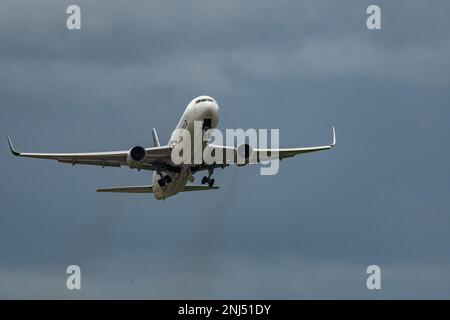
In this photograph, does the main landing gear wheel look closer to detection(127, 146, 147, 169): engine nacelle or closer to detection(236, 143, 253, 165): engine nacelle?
detection(236, 143, 253, 165): engine nacelle

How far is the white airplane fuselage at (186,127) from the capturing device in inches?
3885

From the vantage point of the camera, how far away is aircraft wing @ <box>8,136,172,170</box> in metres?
103

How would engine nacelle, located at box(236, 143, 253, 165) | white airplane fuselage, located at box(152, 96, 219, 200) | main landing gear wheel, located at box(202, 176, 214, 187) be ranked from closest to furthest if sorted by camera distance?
1. white airplane fuselage, located at box(152, 96, 219, 200)
2. engine nacelle, located at box(236, 143, 253, 165)
3. main landing gear wheel, located at box(202, 176, 214, 187)

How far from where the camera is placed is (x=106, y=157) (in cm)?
10475

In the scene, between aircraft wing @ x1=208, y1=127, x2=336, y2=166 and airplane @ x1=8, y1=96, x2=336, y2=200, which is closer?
airplane @ x1=8, y1=96, x2=336, y2=200

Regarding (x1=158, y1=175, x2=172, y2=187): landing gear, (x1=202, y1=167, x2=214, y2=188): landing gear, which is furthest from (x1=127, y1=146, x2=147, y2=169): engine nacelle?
(x1=202, y1=167, x2=214, y2=188): landing gear
